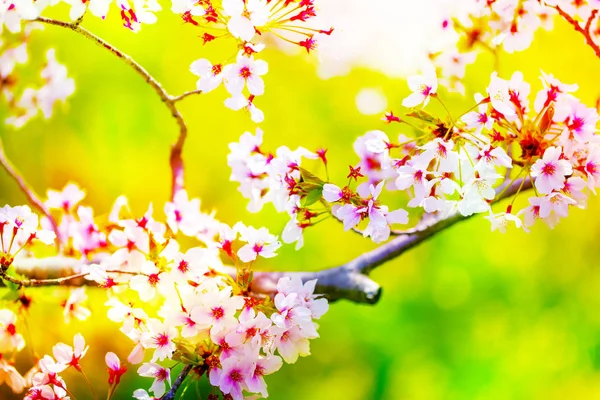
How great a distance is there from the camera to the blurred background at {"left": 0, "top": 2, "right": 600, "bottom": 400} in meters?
1.17

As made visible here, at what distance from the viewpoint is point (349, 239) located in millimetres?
1388

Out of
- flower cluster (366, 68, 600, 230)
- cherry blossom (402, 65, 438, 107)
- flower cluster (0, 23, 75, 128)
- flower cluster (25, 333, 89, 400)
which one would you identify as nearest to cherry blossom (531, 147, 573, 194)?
flower cluster (366, 68, 600, 230)

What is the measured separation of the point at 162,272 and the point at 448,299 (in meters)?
0.70

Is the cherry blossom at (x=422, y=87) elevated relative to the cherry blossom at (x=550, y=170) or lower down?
elevated

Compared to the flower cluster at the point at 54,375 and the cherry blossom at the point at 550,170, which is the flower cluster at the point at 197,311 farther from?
the cherry blossom at the point at 550,170

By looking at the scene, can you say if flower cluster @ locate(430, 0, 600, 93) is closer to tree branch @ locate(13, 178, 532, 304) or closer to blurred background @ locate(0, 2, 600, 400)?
blurred background @ locate(0, 2, 600, 400)

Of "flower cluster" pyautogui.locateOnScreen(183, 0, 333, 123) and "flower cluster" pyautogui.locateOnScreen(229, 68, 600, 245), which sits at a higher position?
"flower cluster" pyautogui.locateOnScreen(183, 0, 333, 123)

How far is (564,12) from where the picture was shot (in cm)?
94

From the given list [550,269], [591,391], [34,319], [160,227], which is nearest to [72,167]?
[34,319]

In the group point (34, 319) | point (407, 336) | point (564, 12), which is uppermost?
point (564, 12)

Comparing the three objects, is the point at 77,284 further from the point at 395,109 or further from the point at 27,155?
Result: the point at 395,109

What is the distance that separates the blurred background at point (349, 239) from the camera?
1.17 m

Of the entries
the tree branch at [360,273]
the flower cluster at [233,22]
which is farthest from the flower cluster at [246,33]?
the tree branch at [360,273]

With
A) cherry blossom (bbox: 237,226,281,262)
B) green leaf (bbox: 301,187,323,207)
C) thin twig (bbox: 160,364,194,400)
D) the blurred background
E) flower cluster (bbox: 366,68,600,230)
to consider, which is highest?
flower cluster (bbox: 366,68,600,230)
